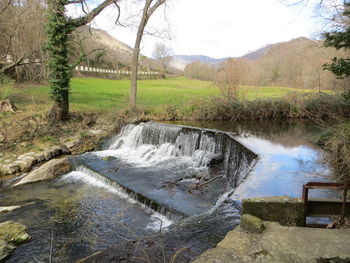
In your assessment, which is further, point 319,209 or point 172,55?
point 172,55

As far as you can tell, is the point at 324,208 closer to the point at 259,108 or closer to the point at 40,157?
the point at 40,157

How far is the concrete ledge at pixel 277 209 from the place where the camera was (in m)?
3.67

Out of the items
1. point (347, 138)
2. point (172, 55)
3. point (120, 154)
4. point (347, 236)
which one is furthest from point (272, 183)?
point (172, 55)

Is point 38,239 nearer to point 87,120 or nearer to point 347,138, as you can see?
point 347,138

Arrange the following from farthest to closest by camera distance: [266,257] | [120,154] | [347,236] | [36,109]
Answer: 1. [36,109]
2. [120,154]
3. [347,236]
4. [266,257]

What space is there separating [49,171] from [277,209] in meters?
7.70

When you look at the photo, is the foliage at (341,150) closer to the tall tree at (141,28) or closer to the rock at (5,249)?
the rock at (5,249)

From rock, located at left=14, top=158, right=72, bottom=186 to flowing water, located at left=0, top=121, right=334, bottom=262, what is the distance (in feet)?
1.13

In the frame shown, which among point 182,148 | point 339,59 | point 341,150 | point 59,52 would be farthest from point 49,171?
point 341,150

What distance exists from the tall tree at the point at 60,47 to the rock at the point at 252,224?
11.5 meters

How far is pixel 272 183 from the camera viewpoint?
580 cm

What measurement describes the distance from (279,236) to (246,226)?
430 mm

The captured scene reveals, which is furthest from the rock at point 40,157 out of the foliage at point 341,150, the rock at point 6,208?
the foliage at point 341,150

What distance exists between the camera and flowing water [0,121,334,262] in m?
4.80
